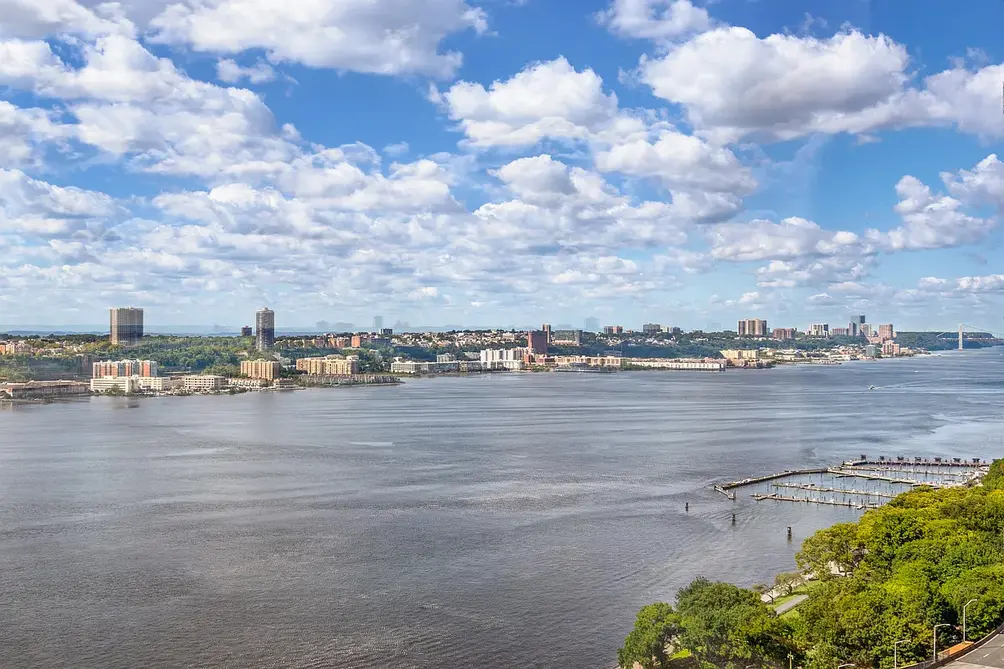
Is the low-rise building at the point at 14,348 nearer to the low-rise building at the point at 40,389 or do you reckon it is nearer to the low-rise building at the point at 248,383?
the low-rise building at the point at 40,389

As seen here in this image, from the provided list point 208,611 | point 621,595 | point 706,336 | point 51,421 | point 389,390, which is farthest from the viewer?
point 706,336

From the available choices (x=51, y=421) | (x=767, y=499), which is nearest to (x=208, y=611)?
(x=767, y=499)

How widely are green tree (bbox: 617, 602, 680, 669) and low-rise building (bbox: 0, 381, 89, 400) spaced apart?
100 feet

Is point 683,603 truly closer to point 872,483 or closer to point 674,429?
point 872,483

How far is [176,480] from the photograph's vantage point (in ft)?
41.1

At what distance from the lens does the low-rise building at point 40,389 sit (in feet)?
103

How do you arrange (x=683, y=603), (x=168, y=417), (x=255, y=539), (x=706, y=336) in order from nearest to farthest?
(x=683, y=603), (x=255, y=539), (x=168, y=417), (x=706, y=336)

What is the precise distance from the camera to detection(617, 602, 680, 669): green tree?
5.30m

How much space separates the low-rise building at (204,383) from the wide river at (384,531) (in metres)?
15.3

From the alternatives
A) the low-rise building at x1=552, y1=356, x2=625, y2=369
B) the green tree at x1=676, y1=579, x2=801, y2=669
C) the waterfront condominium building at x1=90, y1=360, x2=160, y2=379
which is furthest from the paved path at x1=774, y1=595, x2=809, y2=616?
the low-rise building at x1=552, y1=356, x2=625, y2=369

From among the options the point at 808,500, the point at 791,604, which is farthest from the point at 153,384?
the point at 791,604

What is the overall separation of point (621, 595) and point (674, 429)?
487 inches

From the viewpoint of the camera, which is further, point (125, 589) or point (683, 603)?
point (125, 589)

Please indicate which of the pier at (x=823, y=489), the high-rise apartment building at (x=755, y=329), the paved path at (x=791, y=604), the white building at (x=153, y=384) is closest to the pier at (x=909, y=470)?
the pier at (x=823, y=489)
